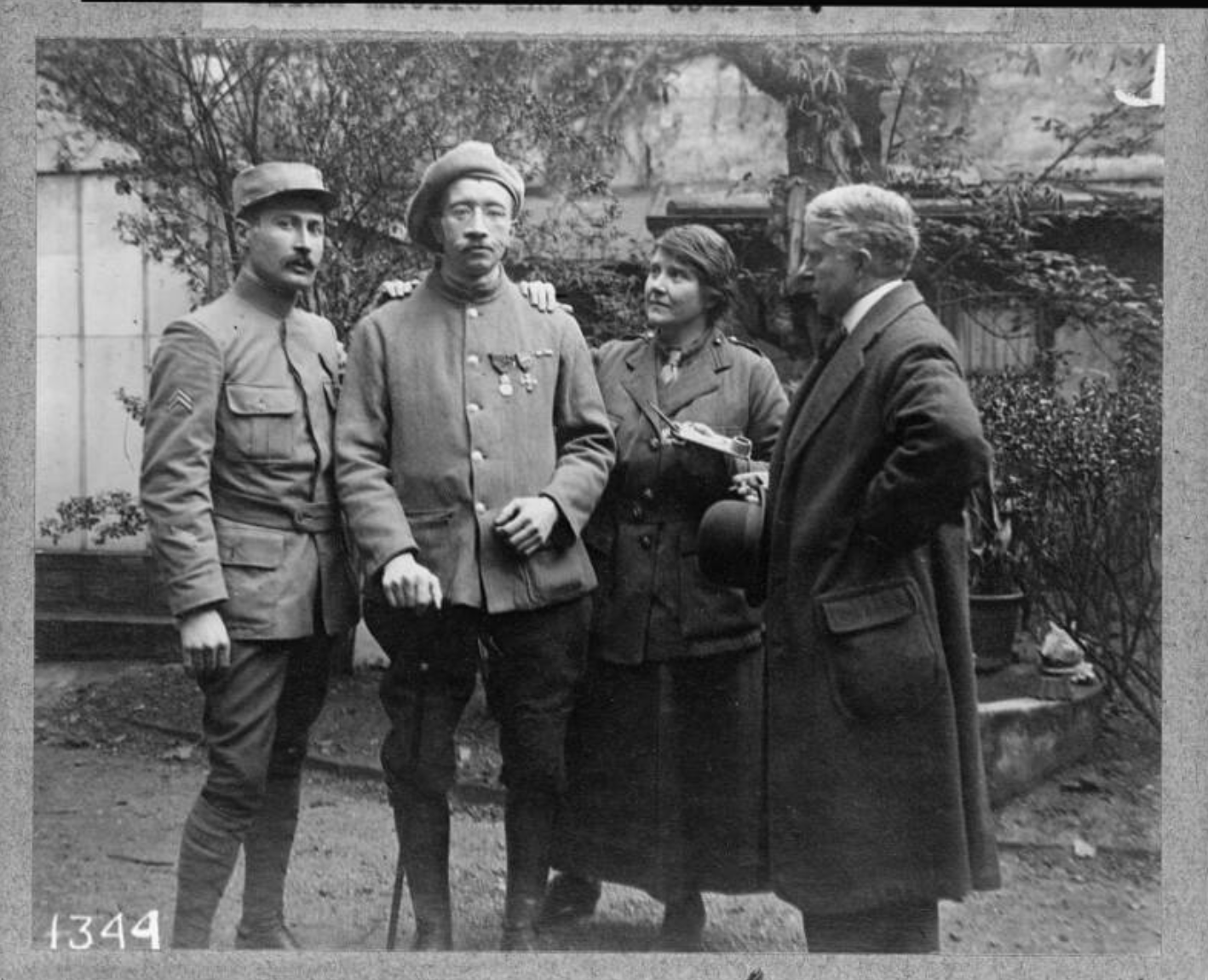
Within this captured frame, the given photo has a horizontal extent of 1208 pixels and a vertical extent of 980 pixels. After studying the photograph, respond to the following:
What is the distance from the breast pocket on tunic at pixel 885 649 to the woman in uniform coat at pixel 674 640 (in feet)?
1.33

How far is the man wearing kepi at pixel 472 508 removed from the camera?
311cm

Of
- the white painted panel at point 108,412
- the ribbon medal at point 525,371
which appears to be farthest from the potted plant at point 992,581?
the white painted panel at point 108,412

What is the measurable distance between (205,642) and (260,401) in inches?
23.1

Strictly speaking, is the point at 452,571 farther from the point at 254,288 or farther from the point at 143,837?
the point at 143,837

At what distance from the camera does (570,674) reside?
3.21 meters

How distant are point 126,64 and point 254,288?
77 centimetres

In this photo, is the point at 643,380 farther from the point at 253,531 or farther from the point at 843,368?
the point at 253,531

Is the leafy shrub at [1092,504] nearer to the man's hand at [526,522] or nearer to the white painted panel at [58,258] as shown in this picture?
the man's hand at [526,522]

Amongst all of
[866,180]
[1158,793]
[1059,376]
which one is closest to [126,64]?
[866,180]

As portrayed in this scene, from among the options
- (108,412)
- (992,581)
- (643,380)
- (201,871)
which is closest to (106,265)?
(108,412)

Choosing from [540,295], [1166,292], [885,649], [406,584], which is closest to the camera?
[885,649]

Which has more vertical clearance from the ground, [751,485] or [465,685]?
[751,485]

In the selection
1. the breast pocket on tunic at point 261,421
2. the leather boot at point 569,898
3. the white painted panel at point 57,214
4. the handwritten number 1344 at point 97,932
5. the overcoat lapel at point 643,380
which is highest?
the white painted panel at point 57,214

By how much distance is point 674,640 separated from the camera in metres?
3.26
